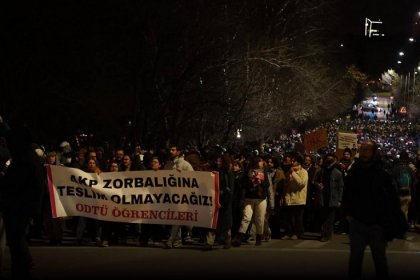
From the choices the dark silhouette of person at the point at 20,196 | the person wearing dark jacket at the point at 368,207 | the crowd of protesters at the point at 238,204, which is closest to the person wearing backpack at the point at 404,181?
the crowd of protesters at the point at 238,204

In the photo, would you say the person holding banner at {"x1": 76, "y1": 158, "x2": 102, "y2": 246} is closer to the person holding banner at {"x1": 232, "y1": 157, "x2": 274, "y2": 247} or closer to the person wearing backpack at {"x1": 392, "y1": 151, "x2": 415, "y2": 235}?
the person holding banner at {"x1": 232, "y1": 157, "x2": 274, "y2": 247}

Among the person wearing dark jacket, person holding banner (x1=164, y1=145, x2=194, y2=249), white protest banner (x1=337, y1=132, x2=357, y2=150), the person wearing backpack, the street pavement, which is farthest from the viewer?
white protest banner (x1=337, y1=132, x2=357, y2=150)

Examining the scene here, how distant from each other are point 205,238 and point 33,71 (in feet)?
46.3

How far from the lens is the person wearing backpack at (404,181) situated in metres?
15.1

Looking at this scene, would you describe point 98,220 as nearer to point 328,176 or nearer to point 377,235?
point 328,176

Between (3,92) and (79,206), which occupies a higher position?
(3,92)

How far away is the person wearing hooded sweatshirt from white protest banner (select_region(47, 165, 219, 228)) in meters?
2.94

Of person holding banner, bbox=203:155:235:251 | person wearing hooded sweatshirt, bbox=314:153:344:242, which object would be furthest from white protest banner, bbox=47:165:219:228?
person wearing hooded sweatshirt, bbox=314:153:344:242

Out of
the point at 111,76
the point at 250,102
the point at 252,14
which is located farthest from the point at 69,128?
the point at 252,14

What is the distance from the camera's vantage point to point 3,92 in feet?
78.3

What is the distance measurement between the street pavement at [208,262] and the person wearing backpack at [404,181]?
2.23 m

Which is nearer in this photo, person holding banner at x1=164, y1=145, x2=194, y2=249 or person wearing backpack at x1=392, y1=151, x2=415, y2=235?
person holding banner at x1=164, y1=145, x2=194, y2=249

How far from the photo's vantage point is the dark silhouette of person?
8.15m

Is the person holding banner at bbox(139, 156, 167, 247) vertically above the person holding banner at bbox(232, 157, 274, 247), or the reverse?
the person holding banner at bbox(232, 157, 274, 247)
